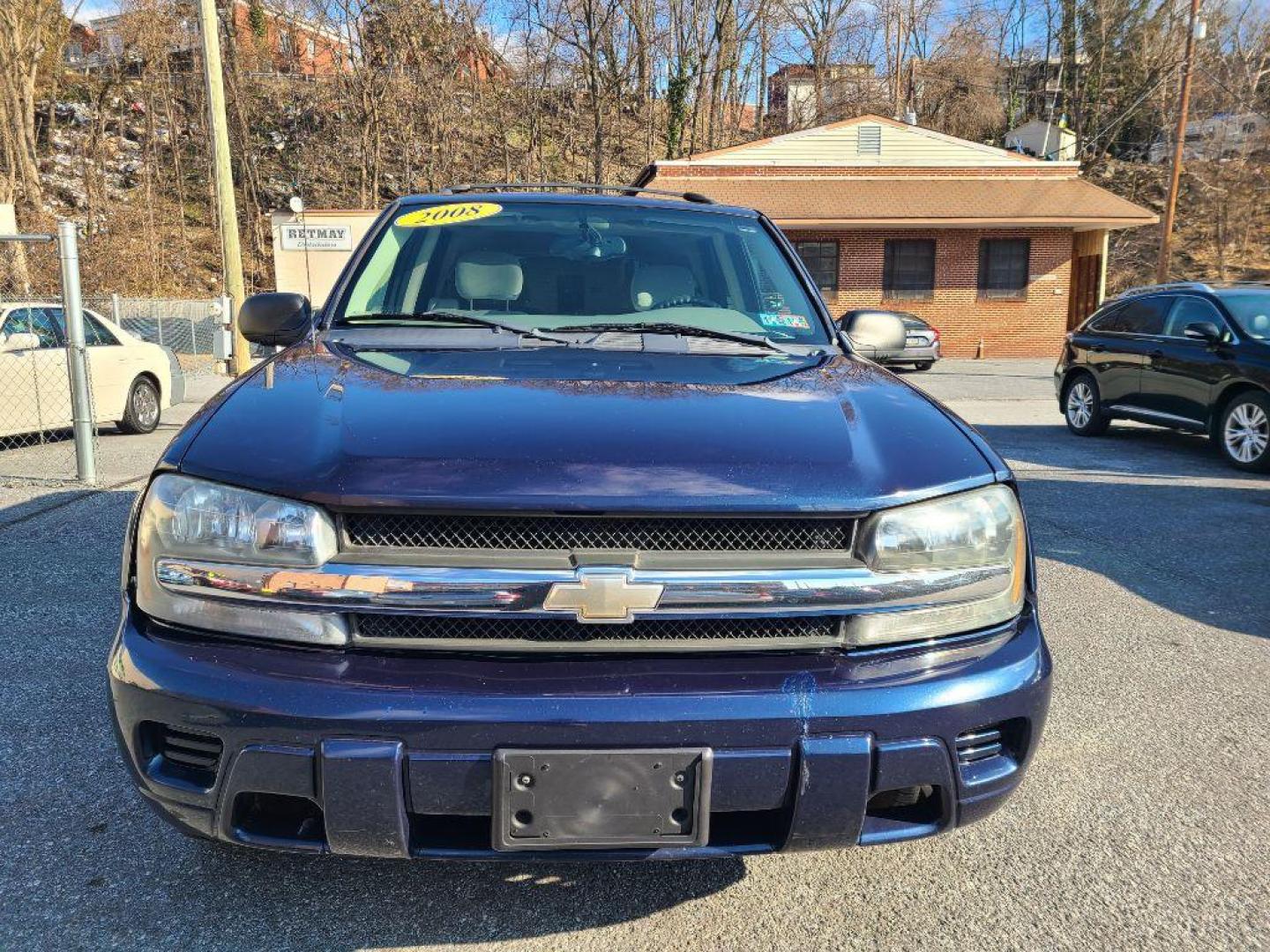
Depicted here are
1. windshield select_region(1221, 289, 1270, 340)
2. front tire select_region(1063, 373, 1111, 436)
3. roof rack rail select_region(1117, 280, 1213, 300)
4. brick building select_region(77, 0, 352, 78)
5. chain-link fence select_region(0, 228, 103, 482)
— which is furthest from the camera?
brick building select_region(77, 0, 352, 78)

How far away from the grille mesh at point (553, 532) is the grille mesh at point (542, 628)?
13cm

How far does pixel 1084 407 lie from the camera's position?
35.1 ft

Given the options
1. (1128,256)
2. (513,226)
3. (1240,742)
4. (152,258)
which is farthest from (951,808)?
(1128,256)

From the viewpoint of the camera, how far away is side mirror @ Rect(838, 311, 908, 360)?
131 inches

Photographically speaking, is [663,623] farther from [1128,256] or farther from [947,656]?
[1128,256]

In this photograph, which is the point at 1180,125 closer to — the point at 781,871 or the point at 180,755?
the point at 781,871

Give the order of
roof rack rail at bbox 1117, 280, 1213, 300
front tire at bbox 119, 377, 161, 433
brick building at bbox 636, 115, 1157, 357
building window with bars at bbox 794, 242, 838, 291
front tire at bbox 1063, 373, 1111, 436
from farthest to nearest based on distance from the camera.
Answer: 1. building window with bars at bbox 794, 242, 838, 291
2. brick building at bbox 636, 115, 1157, 357
3. front tire at bbox 1063, 373, 1111, 436
4. front tire at bbox 119, 377, 161, 433
5. roof rack rail at bbox 1117, 280, 1213, 300

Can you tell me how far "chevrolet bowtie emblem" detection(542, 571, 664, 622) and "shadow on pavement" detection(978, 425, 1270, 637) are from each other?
3.69 m

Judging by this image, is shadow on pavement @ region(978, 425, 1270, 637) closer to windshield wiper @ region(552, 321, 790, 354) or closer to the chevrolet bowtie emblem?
windshield wiper @ region(552, 321, 790, 354)

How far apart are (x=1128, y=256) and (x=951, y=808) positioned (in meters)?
40.6

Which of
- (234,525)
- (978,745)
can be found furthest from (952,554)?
(234,525)

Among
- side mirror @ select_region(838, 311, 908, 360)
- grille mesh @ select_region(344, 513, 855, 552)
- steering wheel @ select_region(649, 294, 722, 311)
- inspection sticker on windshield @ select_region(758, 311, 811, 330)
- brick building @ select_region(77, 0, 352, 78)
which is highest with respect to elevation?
brick building @ select_region(77, 0, 352, 78)

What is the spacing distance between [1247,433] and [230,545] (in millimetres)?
9015

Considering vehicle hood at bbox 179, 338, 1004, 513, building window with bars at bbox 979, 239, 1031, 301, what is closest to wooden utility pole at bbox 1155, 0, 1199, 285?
building window with bars at bbox 979, 239, 1031, 301
